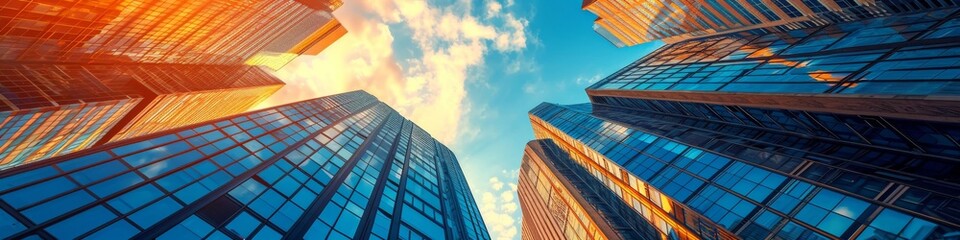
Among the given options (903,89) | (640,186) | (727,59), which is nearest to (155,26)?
(640,186)

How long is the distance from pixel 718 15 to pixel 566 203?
102 ft

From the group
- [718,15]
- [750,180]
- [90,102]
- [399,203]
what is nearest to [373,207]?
[399,203]

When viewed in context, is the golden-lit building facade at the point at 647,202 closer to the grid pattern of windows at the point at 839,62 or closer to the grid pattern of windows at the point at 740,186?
the grid pattern of windows at the point at 740,186

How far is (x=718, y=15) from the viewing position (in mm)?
54312

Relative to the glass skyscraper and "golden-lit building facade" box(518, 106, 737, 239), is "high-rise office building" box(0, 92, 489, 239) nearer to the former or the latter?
"golden-lit building facade" box(518, 106, 737, 239)

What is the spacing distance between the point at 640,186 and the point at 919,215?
63.7 feet

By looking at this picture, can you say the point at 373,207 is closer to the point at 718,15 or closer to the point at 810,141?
the point at 810,141

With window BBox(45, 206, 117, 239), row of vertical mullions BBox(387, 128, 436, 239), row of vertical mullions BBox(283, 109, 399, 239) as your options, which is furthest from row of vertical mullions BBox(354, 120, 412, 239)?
window BBox(45, 206, 117, 239)

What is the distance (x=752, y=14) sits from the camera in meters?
49.4

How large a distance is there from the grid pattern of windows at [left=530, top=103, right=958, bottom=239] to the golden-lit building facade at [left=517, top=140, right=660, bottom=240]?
7.61ft

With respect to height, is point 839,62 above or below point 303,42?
below

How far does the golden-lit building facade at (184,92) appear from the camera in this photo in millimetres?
65062

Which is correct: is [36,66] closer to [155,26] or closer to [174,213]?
[155,26]

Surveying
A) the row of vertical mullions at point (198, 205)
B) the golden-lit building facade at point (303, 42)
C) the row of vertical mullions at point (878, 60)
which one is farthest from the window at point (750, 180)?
the golden-lit building facade at point (303, 42)
